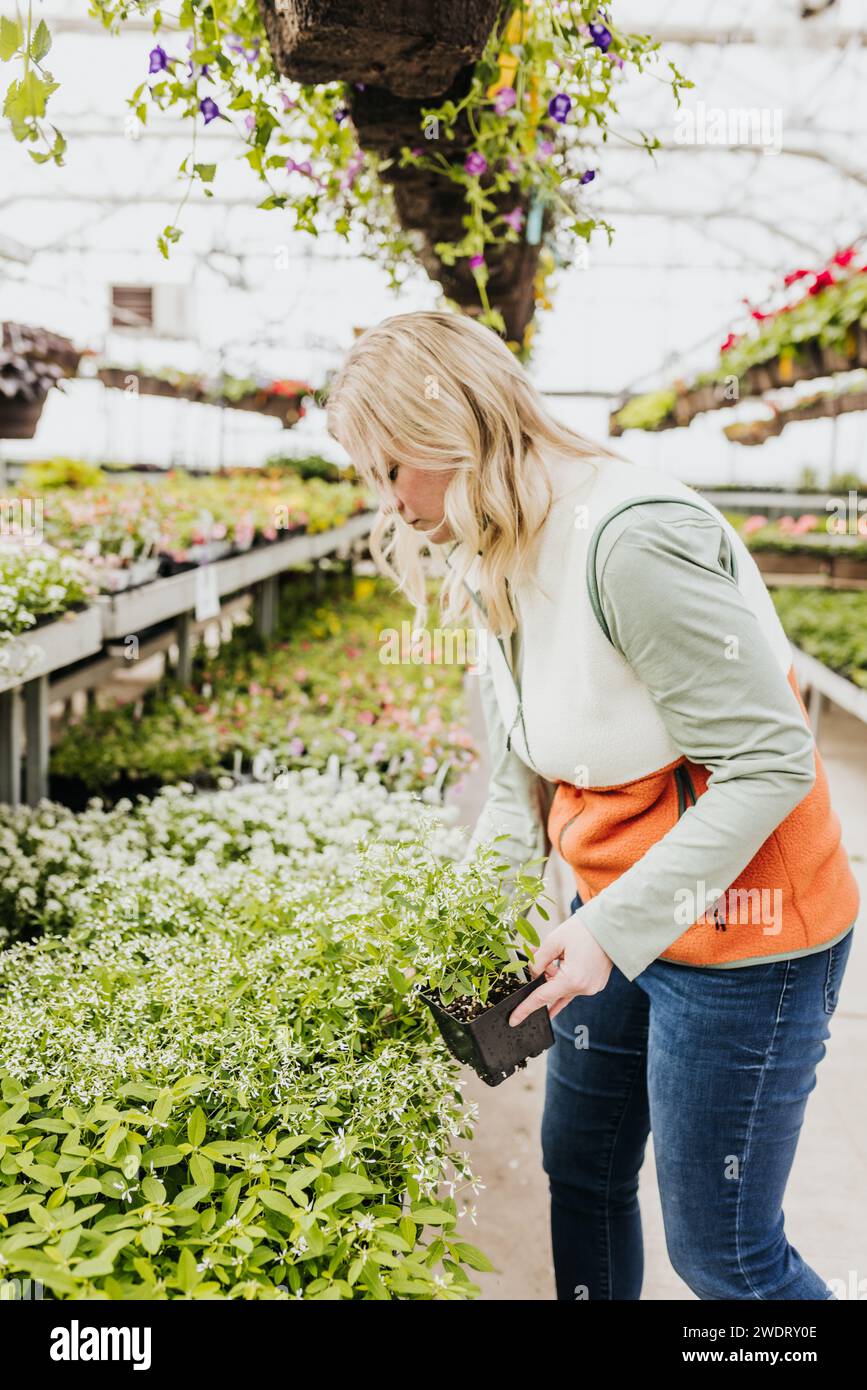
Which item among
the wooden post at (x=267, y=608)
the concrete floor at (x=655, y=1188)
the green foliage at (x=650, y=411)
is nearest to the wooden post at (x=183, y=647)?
the wooden post at (x=267, y=608)

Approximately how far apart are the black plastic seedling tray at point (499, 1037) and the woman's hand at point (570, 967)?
0.01 m

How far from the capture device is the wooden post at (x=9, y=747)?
2859mm

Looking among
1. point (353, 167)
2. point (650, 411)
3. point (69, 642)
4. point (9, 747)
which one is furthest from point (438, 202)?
point (650, 411)

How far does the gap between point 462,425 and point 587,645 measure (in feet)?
0.94

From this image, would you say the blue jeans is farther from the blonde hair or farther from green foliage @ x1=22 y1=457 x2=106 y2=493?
green foliage @ x1=22 y1=457 x2=106 y2=493

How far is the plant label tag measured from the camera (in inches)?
137

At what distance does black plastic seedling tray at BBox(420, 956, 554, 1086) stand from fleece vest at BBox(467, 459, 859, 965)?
0.19m

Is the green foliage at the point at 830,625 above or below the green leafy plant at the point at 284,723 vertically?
above

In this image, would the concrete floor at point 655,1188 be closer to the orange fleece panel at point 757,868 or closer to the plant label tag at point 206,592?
the orange fleece panel at point 757,868

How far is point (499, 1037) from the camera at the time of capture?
1.16m

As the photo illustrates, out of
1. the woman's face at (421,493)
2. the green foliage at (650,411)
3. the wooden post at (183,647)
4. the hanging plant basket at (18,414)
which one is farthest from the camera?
the green foliage at (650,411)

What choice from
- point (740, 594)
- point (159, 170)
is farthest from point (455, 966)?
point (159, 170)

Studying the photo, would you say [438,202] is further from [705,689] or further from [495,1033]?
[495,1033]

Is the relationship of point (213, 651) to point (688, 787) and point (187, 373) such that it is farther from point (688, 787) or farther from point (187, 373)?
point (688, 787)
